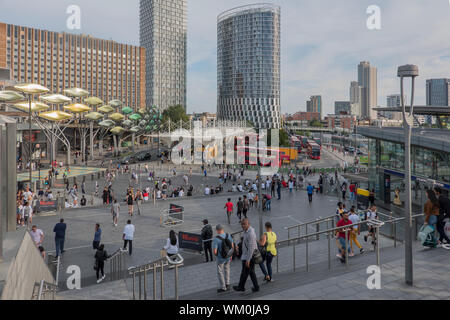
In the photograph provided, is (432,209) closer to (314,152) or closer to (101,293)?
(101,293)

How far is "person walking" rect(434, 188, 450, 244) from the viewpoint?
7.63 metres

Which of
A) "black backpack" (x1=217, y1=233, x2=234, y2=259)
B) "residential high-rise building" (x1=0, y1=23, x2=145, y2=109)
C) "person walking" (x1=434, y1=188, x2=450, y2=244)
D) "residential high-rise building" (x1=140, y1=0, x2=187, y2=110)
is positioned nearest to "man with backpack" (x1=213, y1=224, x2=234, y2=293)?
"black backpack" (x1=217, y1=233, x2=234, y2=259)

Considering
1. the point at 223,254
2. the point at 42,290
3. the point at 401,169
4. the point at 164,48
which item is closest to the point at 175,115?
the point at 164,48

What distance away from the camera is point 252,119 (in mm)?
120500

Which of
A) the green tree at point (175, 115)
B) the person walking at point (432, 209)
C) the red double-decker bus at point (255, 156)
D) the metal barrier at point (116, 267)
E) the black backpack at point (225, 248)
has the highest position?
the green tree at point (175, 115)

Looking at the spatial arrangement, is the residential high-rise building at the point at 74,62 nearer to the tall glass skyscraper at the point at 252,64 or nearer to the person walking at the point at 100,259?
the tall glass skyscraper at the point at 252,64

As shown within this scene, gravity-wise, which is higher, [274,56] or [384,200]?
[274,56]

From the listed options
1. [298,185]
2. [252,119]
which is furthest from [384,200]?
[252,119]

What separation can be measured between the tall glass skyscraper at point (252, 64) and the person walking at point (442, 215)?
360ft

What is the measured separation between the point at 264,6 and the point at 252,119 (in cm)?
3792

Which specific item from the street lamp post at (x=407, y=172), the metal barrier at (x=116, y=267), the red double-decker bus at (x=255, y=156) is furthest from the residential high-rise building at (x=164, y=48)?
the street lamp post at (x=407, y=172)

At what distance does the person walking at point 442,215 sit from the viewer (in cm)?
763

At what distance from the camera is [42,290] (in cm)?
505

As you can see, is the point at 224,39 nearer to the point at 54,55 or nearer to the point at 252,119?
the point at 252,119
